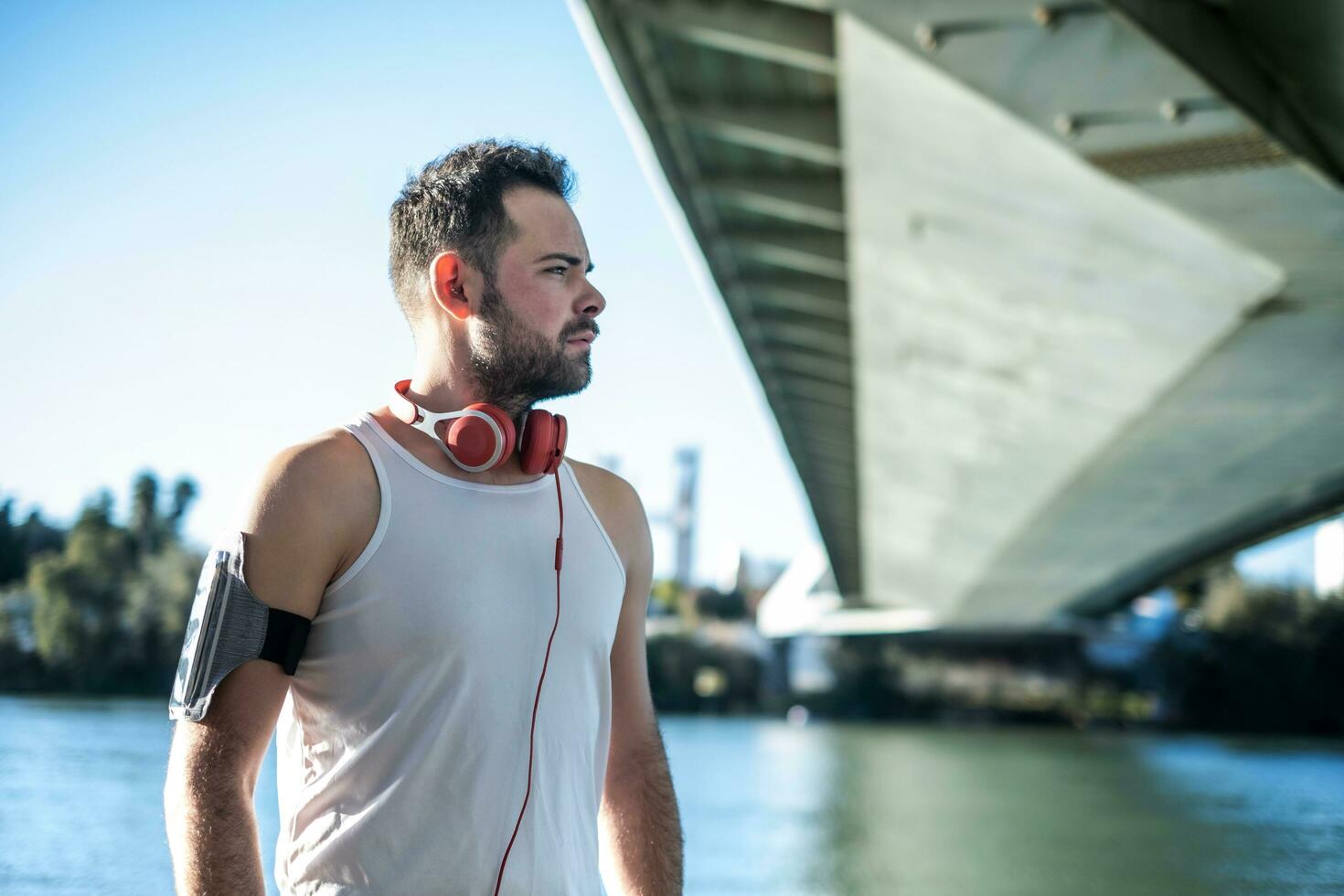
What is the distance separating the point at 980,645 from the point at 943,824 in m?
43.6

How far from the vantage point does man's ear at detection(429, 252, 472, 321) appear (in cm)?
183

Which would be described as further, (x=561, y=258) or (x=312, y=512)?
(x=561, y=258)

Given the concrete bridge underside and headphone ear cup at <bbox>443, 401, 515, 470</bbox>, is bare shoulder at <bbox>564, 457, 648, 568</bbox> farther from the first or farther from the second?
the concrete bridge underside

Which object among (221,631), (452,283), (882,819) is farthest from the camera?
(882,819)

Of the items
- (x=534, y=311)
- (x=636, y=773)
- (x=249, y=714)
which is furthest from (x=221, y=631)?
(x=636, y=773)

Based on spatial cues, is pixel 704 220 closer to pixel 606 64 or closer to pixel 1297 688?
pixel 606 64

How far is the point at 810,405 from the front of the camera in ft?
72.0

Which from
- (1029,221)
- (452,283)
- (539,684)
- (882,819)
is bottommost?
(882,819)

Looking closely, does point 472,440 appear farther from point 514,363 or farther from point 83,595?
point 83,595

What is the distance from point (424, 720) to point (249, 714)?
0.20m

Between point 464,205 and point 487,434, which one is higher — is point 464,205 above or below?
above

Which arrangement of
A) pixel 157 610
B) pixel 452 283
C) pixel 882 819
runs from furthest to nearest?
1. pixel 882 819
2. pixel 157 610
3. pixel 452 283

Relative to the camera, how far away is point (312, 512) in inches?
64.0

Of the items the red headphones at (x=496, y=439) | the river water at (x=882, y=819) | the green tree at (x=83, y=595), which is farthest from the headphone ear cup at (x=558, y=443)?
the green tree at (x=83, y=595)
